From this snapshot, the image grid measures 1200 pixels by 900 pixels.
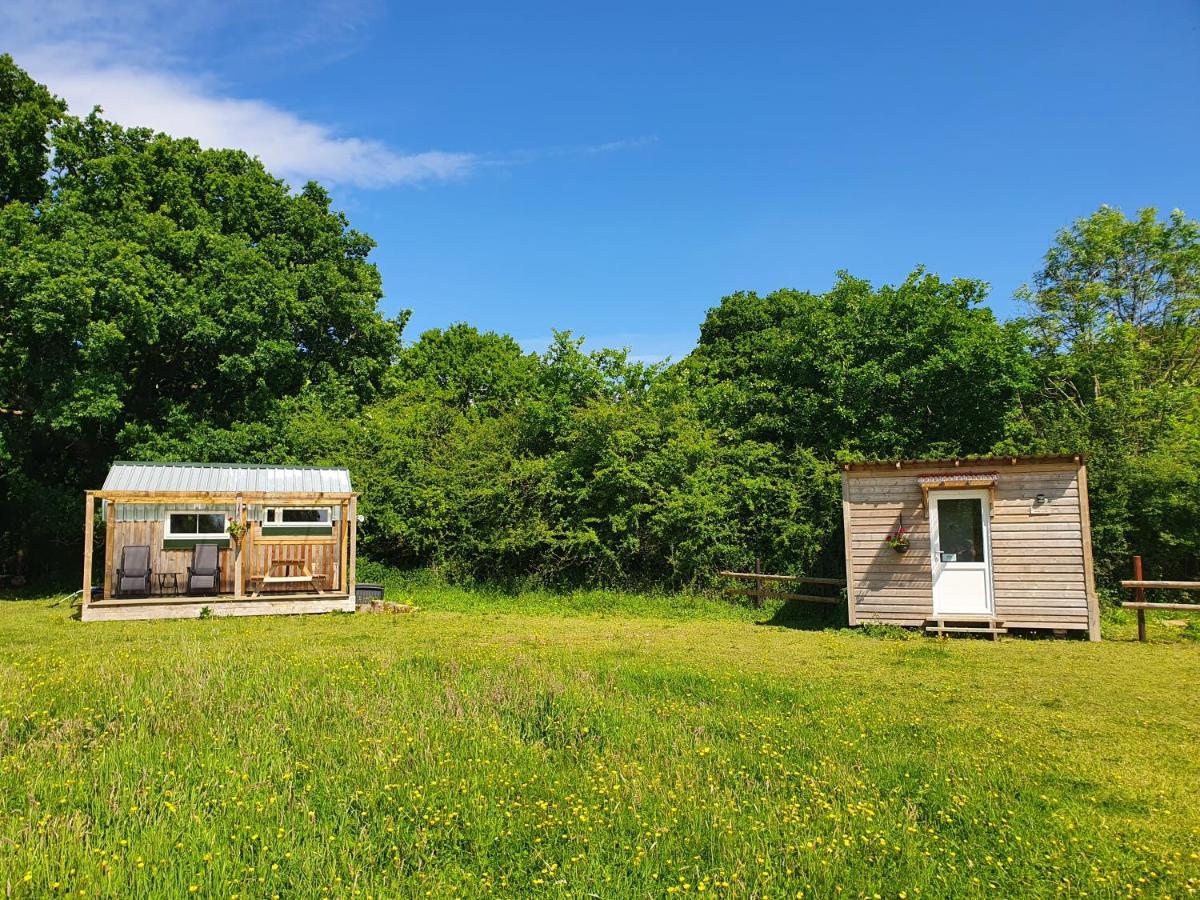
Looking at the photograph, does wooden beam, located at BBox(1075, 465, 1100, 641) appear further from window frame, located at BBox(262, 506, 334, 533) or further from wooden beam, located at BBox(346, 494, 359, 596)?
window frame, located at BBox(262, 506, 334, 533)

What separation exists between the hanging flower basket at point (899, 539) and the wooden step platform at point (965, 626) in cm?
120

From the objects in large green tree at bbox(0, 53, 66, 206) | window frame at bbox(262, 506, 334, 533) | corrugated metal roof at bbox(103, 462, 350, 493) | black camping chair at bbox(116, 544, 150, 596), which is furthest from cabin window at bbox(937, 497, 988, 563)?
large green tree at bbox(0, 53, 66, 206)

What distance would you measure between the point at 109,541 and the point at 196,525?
157 cm

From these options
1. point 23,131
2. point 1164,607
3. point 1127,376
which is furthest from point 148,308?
point 1127,376

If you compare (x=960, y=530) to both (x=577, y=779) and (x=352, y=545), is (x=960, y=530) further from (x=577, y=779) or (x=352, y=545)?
(x=352, y=545)

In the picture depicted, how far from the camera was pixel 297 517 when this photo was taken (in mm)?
15867

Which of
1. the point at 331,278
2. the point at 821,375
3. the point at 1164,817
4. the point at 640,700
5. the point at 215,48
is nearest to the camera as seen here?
the point at 1164,817

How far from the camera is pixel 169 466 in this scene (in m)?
15.2

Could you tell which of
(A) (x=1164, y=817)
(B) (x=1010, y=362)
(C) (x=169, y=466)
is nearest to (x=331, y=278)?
(C) (x=169, y=466)

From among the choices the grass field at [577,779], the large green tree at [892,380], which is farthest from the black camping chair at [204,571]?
the large green tree at [892,380]

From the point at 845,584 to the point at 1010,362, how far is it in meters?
7.85

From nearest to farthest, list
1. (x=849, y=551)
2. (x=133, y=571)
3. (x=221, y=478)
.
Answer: (x=849, y=551), (x=133, y=571), (x=221, y=478)

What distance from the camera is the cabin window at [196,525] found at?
600 inches

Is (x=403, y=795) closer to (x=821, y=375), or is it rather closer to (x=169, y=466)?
(x=169, y=466)
